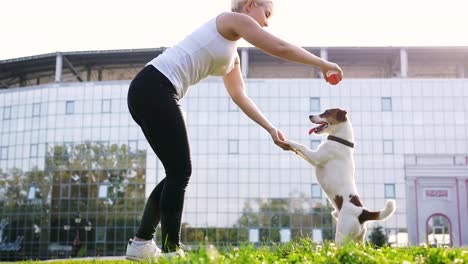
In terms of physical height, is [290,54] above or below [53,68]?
below

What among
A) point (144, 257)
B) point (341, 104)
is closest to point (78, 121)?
Answer: point (341, 104)

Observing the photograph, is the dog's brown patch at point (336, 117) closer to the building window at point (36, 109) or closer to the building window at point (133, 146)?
A: the building window at point (133, 146)

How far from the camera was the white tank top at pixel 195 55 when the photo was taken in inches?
185

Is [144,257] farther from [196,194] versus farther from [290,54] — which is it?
[196,194]

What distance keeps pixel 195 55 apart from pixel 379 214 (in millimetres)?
2730

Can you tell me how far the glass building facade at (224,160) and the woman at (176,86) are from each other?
49290 mm

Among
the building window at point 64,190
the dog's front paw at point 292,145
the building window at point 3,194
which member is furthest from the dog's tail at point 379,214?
the building window at point 3,194

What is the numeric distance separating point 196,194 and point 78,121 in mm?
13731

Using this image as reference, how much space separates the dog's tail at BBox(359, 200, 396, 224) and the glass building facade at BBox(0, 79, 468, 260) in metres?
47.7

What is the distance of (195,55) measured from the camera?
186 inches

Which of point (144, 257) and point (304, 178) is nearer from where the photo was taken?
point (144, 257)

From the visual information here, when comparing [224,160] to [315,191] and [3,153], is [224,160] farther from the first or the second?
[3,153]

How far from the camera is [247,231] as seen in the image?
5391cm

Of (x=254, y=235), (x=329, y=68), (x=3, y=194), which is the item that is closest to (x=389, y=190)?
(x=254, y=235)
